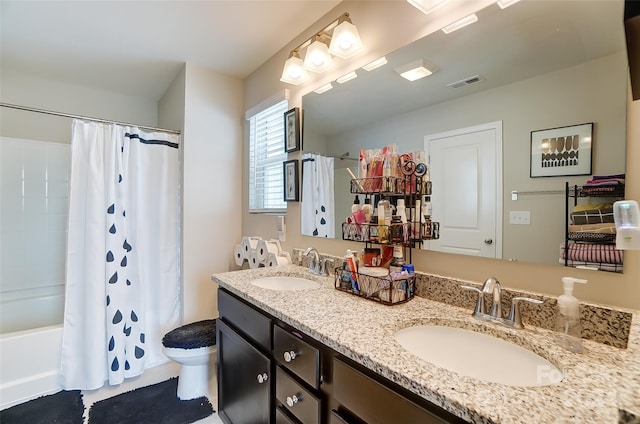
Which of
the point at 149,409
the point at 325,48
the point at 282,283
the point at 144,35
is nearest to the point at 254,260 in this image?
the point at 282,283

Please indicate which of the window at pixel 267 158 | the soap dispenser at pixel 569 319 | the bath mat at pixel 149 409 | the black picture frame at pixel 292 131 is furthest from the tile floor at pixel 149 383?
the soap dispenser at pixel 569 319

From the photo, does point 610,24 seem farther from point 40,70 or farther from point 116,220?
point 40,70

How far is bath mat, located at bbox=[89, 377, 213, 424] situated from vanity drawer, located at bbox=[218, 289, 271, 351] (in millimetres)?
690

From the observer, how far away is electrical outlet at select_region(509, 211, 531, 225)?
0.97m

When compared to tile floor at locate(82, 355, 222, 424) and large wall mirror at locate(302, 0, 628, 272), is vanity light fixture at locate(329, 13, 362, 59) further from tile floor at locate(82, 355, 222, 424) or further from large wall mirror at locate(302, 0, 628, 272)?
tile floor at locate(82, 355, 222, 424)

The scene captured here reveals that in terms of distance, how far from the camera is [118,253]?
2080 millimetres

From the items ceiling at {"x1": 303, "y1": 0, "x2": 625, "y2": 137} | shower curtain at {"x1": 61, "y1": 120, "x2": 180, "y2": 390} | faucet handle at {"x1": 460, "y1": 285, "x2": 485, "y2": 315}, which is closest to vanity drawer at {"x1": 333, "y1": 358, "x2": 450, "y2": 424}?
faucet handle at {"x1": 460, "y1": 285, "x2": 485, "y2": 315}

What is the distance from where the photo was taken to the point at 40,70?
7.98ft

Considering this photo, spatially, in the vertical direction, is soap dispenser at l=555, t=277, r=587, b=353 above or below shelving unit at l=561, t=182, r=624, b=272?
below

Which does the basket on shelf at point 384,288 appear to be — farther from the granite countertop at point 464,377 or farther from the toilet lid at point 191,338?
the toilet lid at point 191,338

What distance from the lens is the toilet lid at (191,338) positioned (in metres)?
1.79

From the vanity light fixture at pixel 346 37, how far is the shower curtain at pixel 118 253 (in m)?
1.55

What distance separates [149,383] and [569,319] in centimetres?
245

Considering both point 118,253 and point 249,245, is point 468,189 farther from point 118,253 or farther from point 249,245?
point 118,253
